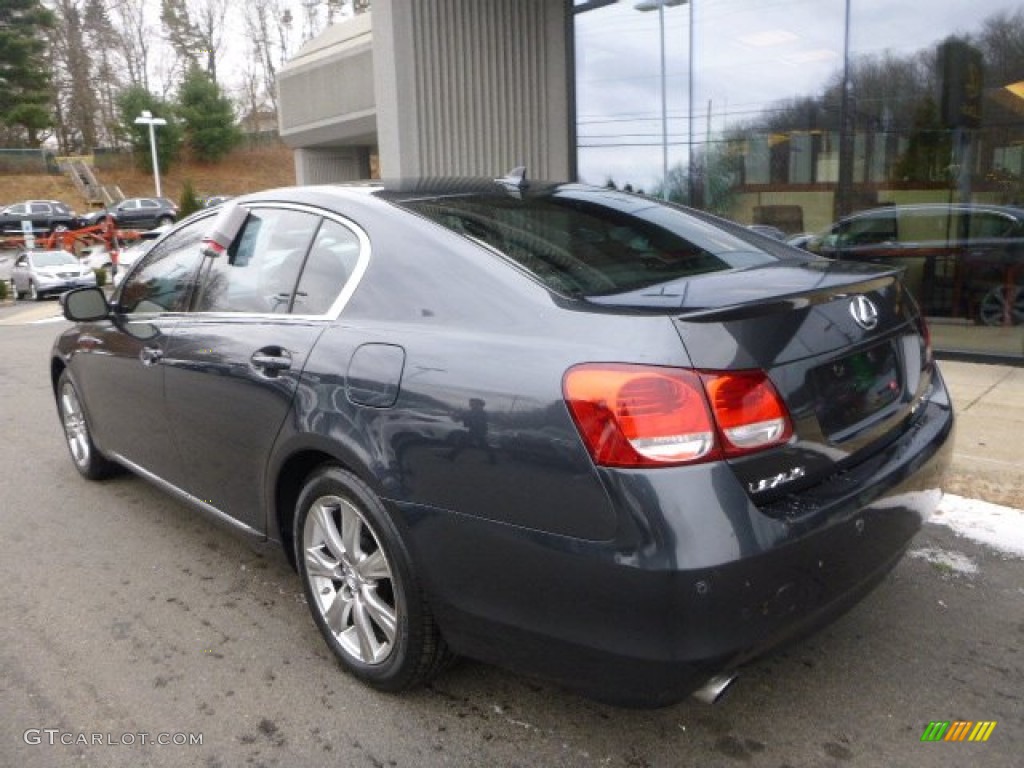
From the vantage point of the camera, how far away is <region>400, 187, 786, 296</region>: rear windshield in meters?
2.56

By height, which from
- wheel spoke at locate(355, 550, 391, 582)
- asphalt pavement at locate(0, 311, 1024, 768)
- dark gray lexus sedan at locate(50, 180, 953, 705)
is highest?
dark gray lexus sedan at locate(50, 180, 953, 705)

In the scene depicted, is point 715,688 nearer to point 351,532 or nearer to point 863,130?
point 351,532

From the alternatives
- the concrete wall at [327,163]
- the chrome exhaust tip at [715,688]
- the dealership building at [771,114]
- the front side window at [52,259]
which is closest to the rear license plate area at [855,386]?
the chrome exhaust tip at [715,688]

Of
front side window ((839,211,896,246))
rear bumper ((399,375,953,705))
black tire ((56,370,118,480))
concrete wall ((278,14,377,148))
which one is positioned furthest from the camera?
concrete wall ((278,14,377,148))

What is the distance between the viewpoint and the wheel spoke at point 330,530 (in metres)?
2.82

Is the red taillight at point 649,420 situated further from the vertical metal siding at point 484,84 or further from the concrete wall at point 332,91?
the concrete wall at point 332,91

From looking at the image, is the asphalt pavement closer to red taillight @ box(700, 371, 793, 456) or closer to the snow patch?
the snow patch

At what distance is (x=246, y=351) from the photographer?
10.3ft

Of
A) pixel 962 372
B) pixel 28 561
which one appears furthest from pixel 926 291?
pixel 28 561

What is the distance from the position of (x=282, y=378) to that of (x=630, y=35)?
850 cm

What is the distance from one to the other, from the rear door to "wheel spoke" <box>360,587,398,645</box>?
25.0 inches

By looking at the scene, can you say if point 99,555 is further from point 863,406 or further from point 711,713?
point 863,406

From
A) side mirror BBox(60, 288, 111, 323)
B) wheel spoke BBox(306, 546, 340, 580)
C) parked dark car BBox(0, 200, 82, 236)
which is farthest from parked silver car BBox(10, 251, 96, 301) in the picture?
wheel spoke BBox(306, 546, 340, 580)

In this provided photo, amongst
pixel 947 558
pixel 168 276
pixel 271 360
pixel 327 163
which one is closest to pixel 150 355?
pixel 168 276
